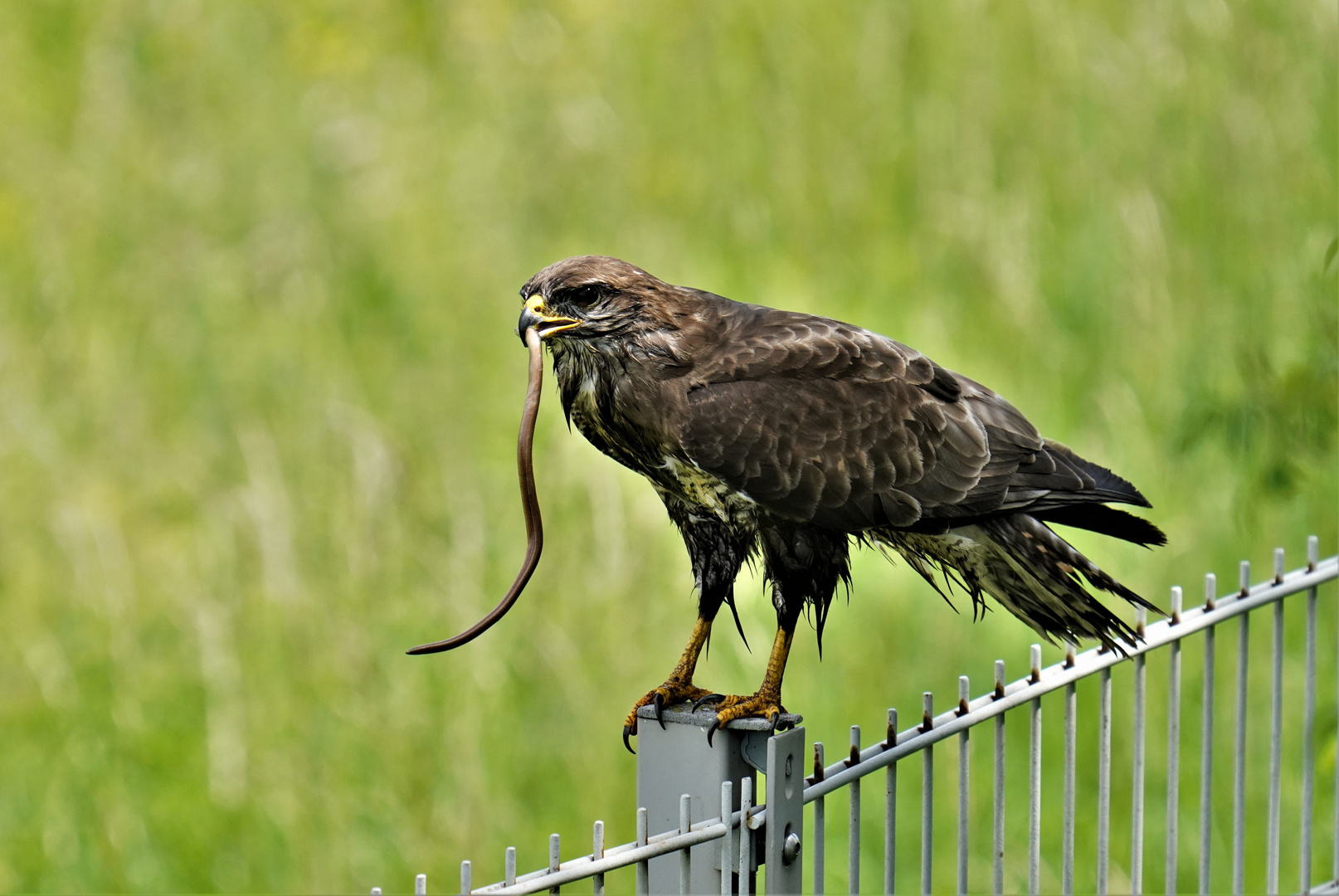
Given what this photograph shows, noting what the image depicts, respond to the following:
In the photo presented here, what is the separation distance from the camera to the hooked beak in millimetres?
2730

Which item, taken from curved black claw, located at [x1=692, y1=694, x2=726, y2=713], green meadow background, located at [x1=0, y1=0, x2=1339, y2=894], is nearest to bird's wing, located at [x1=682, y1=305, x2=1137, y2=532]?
curved black claw, located at [x1=692, y1=694, x2=726, y2=713]

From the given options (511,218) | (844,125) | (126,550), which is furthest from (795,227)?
(126,550)

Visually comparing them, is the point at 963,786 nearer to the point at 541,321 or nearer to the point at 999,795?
the point at 999,795

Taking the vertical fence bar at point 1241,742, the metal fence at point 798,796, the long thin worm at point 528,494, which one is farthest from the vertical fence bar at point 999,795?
the long thin worm at point 528,494

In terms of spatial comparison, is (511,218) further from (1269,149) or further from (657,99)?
(1269,149)

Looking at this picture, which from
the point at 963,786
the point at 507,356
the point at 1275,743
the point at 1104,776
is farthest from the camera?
the point at 507,356

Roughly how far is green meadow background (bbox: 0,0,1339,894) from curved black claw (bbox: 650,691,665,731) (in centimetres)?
141

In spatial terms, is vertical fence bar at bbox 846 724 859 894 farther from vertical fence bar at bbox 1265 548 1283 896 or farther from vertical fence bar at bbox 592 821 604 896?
Answer: vertical fence bar at bbox 1265 548 1283 896

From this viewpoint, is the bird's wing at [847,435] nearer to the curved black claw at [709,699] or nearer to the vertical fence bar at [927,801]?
the curved black claw at [709,699]

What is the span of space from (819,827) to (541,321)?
3.62 ft

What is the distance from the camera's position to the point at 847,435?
296 centimetres

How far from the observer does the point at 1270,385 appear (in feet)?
12.0

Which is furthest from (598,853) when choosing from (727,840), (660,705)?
(660,705)

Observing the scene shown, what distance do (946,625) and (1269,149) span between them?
3082 mm
